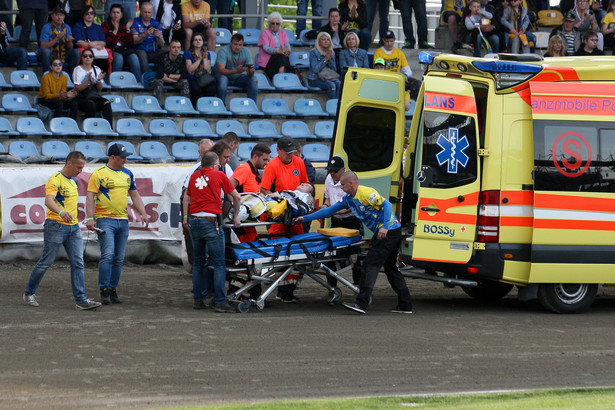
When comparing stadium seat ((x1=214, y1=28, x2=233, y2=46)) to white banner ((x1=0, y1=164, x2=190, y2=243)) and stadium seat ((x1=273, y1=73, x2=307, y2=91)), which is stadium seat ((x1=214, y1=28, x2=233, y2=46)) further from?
white banner ((x1=0, y1=164, x2=190, y2=243))

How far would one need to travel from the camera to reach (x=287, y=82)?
21.3m

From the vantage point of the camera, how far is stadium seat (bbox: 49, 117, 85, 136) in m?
18.0

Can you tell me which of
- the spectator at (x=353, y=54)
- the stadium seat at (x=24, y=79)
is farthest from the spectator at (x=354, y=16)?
the stadium seat at (x=24, y=79)

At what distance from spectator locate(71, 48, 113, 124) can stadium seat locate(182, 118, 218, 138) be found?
57.8 inches

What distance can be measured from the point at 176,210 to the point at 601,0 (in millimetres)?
14651

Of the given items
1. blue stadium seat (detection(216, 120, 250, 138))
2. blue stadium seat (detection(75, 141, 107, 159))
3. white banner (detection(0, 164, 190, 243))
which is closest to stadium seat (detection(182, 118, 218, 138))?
blue stadium seat (detection(216, 120, 250, 138))

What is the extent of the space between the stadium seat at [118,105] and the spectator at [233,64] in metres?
2.04

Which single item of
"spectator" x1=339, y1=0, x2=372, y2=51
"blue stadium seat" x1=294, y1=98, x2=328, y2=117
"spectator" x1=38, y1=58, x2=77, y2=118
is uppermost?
"spectator" x1=339, y1=0, x2=372, y2=51

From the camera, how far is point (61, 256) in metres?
14.9

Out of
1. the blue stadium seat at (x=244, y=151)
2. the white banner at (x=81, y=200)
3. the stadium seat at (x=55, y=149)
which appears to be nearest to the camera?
the white banner at (x=81, y=200)

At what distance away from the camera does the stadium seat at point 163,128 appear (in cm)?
1896

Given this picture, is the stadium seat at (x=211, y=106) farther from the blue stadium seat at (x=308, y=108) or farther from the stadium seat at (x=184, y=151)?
the blue stadium seat at (x=308, y=108)

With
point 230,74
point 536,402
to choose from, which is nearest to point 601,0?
point 230,74

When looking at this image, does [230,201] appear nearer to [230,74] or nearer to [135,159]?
[135,159]
